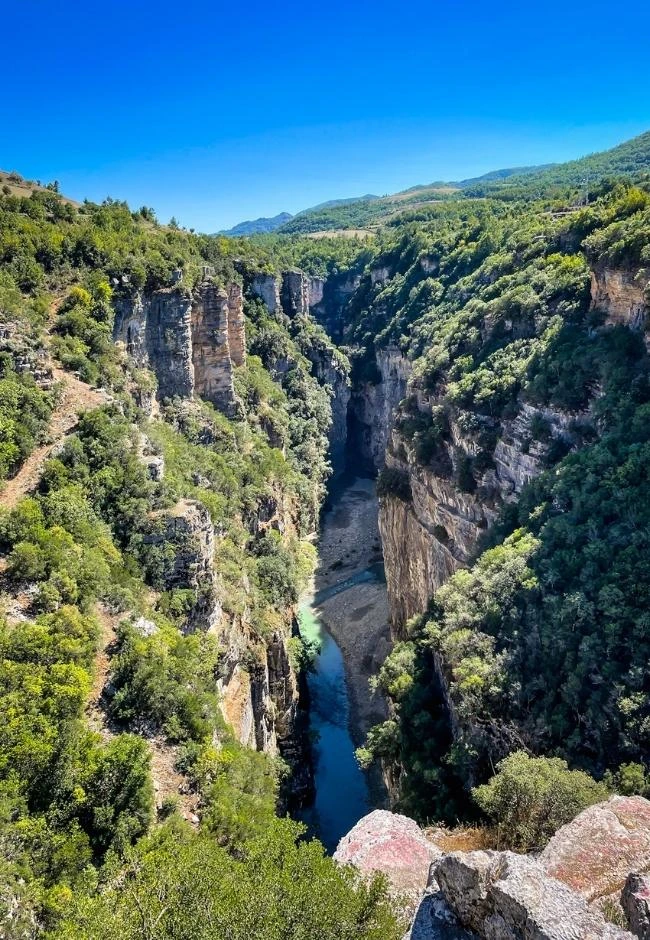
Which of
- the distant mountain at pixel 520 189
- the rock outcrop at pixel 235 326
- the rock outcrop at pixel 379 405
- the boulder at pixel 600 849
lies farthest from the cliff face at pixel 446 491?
the distant mountain at pixel 520 189

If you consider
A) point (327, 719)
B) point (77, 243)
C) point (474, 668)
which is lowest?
point (327, 719)

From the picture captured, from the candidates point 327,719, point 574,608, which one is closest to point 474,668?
point 574,608

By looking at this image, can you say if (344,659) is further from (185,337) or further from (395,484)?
(185,337)

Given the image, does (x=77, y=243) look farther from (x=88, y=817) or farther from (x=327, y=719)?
(x=327, y=719)

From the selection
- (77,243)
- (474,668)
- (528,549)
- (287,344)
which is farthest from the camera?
(287,344)

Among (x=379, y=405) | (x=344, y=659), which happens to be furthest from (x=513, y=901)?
(x=379, y=405)

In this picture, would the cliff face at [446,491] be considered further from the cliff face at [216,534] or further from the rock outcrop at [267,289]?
the rock outcrop at [267,289]

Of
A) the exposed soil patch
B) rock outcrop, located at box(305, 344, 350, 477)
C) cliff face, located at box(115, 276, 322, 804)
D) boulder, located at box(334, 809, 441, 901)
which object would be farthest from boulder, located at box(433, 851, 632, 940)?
rock outcrop, located at box(305, 344, 350, 477)
